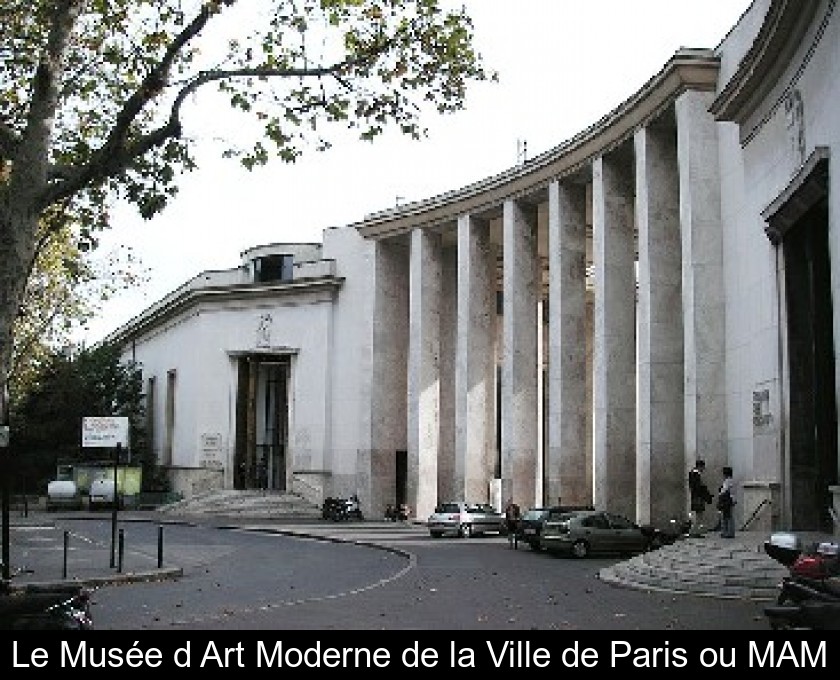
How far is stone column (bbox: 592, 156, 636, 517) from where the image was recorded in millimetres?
32688

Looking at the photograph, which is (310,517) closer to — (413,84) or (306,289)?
(306,289)

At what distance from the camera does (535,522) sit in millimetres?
28203

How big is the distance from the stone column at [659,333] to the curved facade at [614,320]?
0.22ft

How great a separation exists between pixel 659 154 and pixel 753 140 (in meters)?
9.13

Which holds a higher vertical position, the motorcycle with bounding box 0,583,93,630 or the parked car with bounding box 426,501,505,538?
the motorcycle with bounding box 0,583,93,630

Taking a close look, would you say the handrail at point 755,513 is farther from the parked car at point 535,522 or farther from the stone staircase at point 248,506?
the stone staircase at point 248,506

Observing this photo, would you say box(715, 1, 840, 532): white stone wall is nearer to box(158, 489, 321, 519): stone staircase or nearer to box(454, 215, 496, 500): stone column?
box(454, 215, 496, 500): stone column

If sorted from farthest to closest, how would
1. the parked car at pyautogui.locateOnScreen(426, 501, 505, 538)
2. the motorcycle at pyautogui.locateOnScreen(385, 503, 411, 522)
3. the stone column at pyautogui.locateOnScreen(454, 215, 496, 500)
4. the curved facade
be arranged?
1. the motorcycle at pyautogui.locateOnScreen(385, 503, 411, 522)
2. the stone column at pyautogui.locateOnScreen(454, 215, 496, 500)
3. the parked car at pyautogui.locateOnScreen(426, 501, 505, 538)
4. the curved facade

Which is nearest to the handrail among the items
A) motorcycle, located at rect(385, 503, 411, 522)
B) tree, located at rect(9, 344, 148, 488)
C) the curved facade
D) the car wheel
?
the curved facade

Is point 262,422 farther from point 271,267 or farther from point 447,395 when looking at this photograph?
point 447,395

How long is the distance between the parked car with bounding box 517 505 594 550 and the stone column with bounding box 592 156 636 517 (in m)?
4.27

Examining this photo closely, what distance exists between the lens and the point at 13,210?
47.7 feet

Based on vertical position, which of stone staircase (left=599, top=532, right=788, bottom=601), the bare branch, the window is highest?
the window
